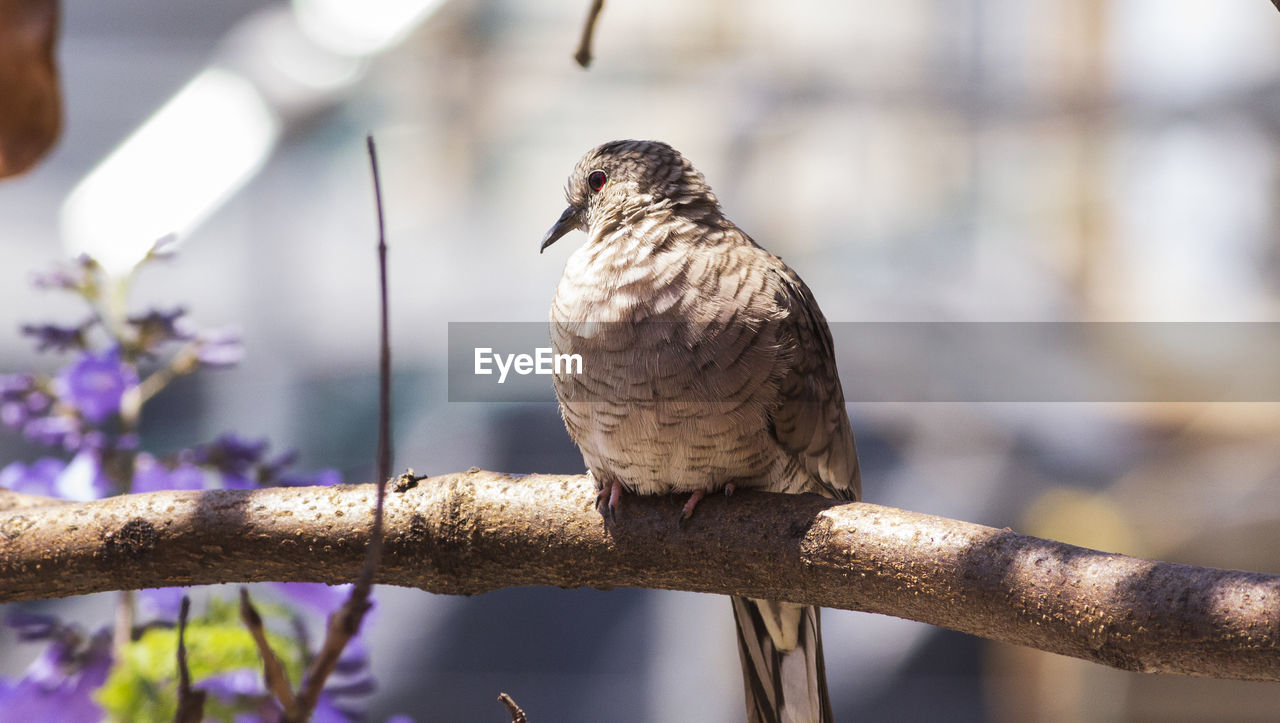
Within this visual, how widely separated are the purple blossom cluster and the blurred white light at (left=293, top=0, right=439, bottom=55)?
2662 millimetres

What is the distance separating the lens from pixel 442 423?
3.36m

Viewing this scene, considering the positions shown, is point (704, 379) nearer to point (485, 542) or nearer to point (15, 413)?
point (485, 542)

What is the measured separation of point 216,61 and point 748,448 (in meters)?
3.22

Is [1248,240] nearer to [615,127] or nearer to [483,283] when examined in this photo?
[615,127]

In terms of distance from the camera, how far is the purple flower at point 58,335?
46.1 inches

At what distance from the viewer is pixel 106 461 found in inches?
44.5

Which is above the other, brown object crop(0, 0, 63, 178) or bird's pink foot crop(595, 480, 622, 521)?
brown object crop(0, 0, 63, 178)

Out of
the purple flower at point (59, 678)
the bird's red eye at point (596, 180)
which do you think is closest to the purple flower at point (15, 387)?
the purple flower at point (59, 678)

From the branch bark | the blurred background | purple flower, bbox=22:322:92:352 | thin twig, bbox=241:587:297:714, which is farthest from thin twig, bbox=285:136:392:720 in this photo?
the blurred background

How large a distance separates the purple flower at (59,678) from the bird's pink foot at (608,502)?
531mm

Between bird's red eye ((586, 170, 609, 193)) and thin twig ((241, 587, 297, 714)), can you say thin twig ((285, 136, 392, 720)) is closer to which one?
thin twig ((241, 587, 297, 714))

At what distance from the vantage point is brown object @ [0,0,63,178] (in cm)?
37

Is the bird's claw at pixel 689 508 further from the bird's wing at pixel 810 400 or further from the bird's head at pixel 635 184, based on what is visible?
the bird's head at pixel 635 184

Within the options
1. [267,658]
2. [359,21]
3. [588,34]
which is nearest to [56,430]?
[588,34]
